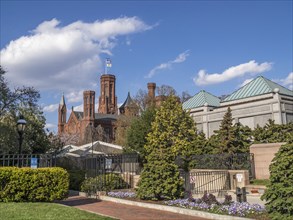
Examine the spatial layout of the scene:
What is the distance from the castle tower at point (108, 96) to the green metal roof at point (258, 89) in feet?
290

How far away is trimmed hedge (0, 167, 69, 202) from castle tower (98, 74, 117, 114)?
107912 millimetres

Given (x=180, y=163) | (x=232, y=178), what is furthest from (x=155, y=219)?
(x=180, y=163)

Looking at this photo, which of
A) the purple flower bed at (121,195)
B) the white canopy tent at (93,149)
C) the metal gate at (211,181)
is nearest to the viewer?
the purple flower bed at (121,195)

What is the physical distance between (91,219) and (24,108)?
59.2 feet

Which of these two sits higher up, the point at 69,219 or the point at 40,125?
the point at 40,125

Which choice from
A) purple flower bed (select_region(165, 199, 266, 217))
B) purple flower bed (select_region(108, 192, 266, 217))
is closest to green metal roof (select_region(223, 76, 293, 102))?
purple flower bed (select_region(108, 192, 266, 217))

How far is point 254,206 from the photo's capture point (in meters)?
10.3

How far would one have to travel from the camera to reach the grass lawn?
9.44m

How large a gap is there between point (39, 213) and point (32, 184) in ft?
9.86

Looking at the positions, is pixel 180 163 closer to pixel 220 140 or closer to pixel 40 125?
pixel 220 140

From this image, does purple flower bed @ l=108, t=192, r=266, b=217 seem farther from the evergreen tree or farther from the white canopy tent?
the white canopy tent

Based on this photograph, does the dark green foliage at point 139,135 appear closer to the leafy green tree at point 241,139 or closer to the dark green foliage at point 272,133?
the leafy green tree at point 241,139

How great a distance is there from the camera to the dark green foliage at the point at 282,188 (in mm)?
8461

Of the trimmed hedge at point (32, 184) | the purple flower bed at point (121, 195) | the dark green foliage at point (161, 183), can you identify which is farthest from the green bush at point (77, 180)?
the dark green foliage at point (161, 183)
